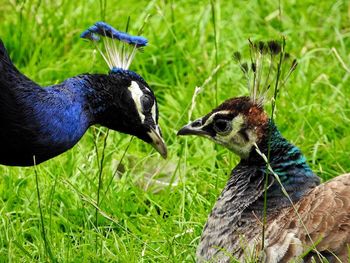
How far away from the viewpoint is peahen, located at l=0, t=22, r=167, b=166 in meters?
4.02

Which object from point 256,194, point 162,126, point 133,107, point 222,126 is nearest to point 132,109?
point 133,107

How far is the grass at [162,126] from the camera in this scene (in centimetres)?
451

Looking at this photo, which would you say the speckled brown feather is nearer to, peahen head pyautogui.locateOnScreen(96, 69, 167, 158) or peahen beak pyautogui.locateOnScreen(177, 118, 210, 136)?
peahen beak pyautogui.locateOnScreen(177, 118, 210, 136)

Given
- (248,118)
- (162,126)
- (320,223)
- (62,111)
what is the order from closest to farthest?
(320,223) → (62,111) → (248,118) → (162,126)

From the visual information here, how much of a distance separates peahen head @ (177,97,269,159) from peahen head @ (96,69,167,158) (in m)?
0.23

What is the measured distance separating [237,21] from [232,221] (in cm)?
239

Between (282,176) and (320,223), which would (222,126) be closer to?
(282,176)

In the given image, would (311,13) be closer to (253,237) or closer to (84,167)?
(84,167)

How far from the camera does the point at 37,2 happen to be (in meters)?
6.14

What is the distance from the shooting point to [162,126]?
5.46 metres

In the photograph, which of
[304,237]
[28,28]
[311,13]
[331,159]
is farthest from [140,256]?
[311,13]

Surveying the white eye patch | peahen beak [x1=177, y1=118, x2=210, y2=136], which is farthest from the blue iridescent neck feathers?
the white eye patch

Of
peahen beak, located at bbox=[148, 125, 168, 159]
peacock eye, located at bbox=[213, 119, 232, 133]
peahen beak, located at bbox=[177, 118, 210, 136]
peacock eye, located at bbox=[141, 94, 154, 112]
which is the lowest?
peahen beak, located at bbox=[148, 125, 168, 159]

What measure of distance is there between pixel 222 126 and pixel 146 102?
32 centimetres
